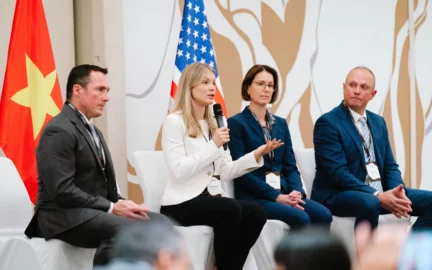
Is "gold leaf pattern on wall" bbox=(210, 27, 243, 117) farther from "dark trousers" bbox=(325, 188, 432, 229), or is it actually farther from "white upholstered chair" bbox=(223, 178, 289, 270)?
"white upholstered chair" bbox=(223, 178, 289, 270)

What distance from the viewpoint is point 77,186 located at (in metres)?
3.30

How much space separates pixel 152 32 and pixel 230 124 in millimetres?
1662

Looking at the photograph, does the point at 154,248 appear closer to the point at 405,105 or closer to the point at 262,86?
the point at 262,86

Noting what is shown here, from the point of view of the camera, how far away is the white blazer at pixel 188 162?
371 cm

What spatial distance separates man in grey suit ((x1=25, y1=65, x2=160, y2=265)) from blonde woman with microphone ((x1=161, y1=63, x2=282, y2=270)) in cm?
44

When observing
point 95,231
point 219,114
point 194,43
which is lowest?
point 95,231

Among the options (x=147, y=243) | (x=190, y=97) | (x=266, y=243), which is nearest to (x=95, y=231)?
(x=190, y=97)

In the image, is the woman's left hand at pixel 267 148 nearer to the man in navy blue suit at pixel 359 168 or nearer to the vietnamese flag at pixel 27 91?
the man in navy blue suit at pixel 359 168

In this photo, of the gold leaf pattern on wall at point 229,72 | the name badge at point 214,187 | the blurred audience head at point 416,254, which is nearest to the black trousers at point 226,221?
the name badge at point 214,187

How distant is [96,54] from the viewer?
Answer: 5164 millimetres

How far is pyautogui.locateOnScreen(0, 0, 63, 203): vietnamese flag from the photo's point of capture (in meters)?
4.18

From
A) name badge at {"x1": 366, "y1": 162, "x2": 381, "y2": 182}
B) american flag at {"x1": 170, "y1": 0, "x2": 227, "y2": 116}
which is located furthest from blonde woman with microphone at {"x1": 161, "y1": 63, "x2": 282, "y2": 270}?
american flag at {"x1": 170, "y1": 0, "x2": 227, "y2": 116}

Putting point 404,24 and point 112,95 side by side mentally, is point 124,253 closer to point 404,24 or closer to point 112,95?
point 112,95

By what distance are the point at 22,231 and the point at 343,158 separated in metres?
2.14
